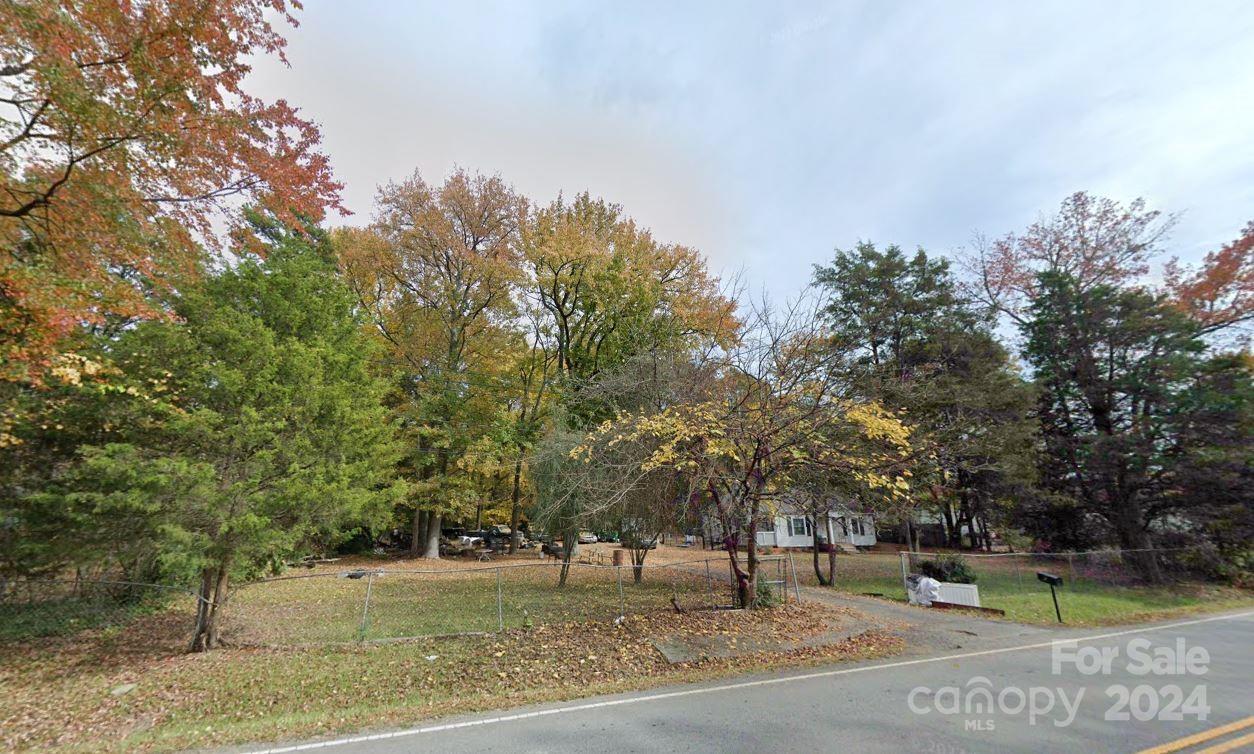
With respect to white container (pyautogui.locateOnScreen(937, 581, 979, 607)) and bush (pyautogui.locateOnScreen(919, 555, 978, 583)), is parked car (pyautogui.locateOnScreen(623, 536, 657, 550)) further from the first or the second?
bush (pyautogui.locateOnScreen(919, 555, 978, 583))

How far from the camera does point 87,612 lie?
9672 mm

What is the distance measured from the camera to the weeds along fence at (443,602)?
9320mm

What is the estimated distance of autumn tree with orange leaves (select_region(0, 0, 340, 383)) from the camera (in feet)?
22.2

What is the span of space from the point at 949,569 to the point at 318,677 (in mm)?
17076

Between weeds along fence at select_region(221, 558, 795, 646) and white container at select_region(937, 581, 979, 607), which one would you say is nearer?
weeds along fence at select_region(221, 558, 795, 646)

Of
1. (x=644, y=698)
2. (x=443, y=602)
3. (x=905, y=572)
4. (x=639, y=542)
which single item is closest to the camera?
(x=644, y=698)

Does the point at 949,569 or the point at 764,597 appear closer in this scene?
the point at 764,597

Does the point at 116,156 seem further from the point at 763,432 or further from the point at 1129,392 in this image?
the point at 1129,392

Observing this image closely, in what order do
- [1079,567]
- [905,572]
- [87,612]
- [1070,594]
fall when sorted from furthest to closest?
[1079,567], [1070,594], [905,572], [87,612]

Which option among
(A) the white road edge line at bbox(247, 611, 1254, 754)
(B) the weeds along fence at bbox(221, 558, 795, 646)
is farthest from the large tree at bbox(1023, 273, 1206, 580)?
(B) the weeds along fence at bbox(221, 558, 795, 646)

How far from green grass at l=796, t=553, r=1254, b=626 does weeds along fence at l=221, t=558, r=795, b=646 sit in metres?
5.63

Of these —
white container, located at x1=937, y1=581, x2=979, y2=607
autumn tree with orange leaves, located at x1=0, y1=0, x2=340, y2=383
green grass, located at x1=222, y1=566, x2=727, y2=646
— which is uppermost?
autumn tree with orange leaves, located at x1=0, y1=0, x2=340, y2=383

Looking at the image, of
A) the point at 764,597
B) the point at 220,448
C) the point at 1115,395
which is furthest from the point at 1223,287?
the point at 220,448

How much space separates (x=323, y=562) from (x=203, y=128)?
21511 millimetres
